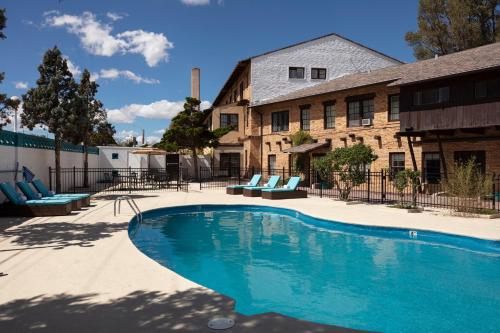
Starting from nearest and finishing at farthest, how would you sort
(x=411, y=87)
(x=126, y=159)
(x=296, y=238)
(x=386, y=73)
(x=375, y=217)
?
(x=296, y=238)
(x=375, y=217)
(x=411, y=87)
(x=386, y=73)
(x=126, y=159)

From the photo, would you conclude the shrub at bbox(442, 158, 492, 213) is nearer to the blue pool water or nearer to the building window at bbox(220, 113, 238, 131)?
the blue pool water

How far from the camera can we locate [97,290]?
5.04 metres

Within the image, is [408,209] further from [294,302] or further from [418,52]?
[418,52]

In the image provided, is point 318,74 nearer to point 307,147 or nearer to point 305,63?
point 305,63

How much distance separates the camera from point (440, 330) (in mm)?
5152

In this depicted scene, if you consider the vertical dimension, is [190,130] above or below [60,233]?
above

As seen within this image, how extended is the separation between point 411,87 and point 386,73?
4269 millimetres

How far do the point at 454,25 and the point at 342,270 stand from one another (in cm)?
3175

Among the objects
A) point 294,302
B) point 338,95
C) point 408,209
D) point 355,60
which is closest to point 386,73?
point 338,95

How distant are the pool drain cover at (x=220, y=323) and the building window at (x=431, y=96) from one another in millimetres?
18036

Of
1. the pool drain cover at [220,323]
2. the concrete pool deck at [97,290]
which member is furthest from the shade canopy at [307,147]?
the pool drain cover at [220,323]

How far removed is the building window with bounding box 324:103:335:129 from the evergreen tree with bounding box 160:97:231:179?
858 centimetres

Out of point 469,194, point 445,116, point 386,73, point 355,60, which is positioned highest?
point 355,60

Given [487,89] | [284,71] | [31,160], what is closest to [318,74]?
[284,71]
